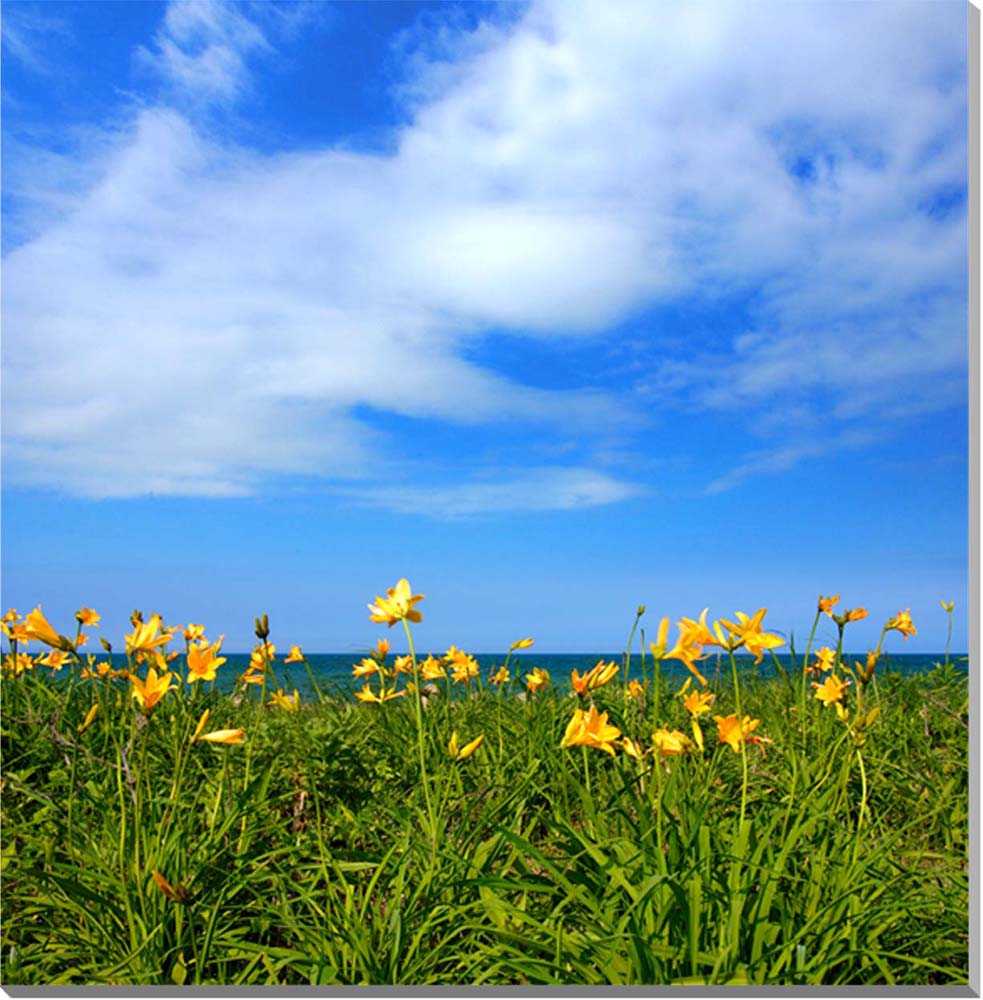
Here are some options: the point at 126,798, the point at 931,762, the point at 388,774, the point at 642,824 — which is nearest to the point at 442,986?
the point at 642,824

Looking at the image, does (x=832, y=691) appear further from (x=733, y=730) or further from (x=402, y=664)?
(x=402, y=664)

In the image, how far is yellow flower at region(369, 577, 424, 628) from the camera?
7.11 feet

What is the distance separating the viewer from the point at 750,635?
2.07 metres

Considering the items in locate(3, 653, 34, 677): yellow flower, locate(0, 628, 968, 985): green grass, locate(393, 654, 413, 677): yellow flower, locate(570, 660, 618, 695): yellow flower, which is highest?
locate(570, 660, 618, 695): yellow flower

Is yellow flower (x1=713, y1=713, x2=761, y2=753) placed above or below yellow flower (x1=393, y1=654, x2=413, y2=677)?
below

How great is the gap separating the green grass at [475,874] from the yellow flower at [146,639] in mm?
167

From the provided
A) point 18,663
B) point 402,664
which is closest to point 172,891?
point 402,664

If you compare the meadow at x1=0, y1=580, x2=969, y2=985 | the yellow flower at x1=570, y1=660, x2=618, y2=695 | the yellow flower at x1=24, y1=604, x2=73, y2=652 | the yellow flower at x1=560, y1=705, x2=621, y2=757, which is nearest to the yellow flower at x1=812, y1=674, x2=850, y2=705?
the meadow at x1=0, y1=580, x2=969, y2=985

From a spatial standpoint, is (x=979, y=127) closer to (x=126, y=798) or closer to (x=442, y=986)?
(x=442, y=986)

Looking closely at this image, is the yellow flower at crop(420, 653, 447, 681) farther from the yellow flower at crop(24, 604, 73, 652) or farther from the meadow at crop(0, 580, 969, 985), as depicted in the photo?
the yellow flower at crop(24, 604, 73, 652)

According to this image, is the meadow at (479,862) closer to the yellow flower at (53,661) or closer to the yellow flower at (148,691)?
the yellow flower at (148,691)

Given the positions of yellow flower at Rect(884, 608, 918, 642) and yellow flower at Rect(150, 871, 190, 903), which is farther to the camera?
yellow flower at Rect(884, 608, 918, 642)

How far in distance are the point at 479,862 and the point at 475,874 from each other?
33 mm

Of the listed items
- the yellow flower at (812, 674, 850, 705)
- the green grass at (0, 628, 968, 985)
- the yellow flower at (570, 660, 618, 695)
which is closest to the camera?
the green grass at (0, 628, 968, 985)
